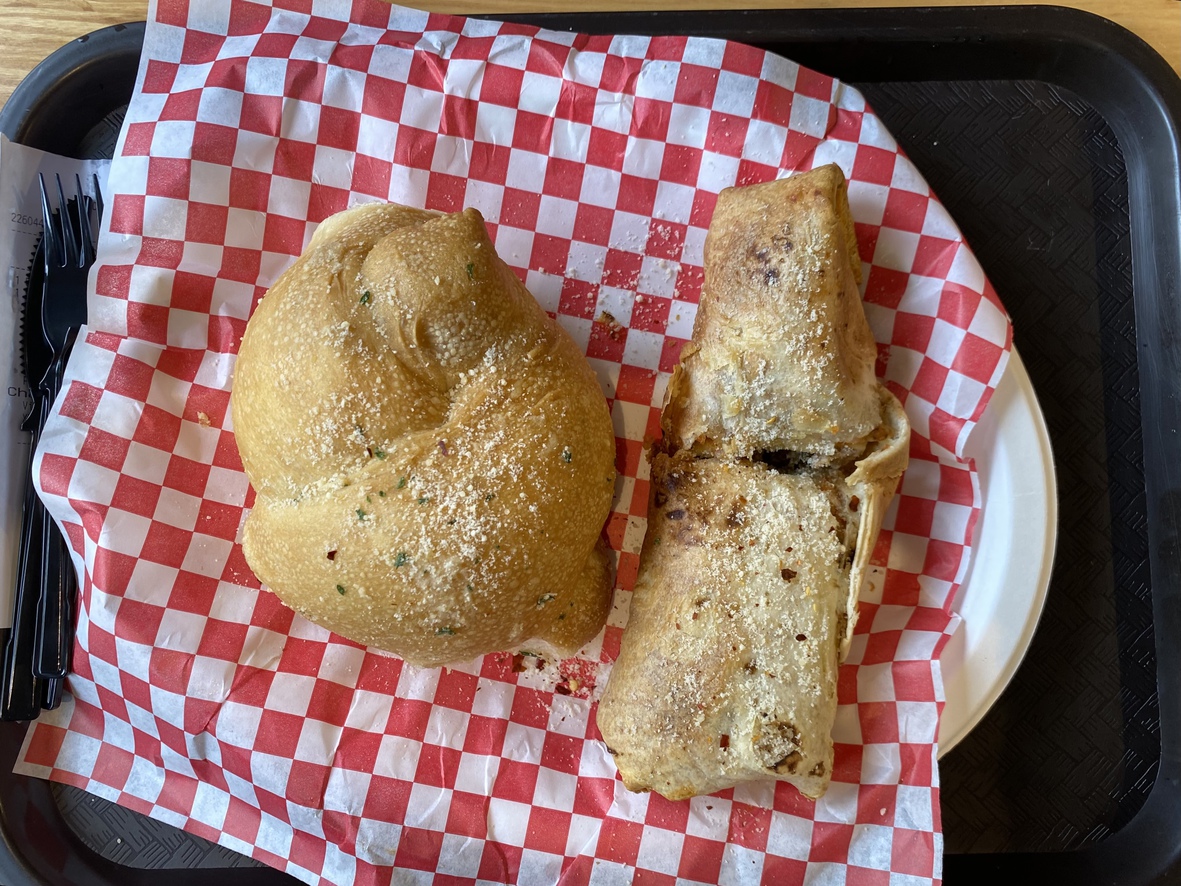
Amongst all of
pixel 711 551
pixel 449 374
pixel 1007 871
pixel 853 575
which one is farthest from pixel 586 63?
pixel 1007 871

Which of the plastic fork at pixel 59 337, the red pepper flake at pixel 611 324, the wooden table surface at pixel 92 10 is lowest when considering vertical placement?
the plastic fork at pixel 59 337

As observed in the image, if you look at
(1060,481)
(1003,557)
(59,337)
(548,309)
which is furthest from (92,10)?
(1060,481)

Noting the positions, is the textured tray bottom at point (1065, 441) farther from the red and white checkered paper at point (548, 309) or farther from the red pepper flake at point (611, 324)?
the red pepper flake at point (611, 324)

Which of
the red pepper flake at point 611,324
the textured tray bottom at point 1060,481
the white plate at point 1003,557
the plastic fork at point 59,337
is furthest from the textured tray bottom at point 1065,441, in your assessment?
the plastic fork at point 59,337

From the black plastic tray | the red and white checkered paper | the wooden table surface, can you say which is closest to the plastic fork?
the red and white checkered paper

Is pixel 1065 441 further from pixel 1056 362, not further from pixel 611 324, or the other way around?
pixel 611 324

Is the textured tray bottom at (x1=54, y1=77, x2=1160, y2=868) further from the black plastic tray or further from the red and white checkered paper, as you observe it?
the red and white checkered paper
